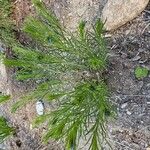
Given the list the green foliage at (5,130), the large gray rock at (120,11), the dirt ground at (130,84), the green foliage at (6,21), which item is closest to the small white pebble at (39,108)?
the green foliage at (5,130)

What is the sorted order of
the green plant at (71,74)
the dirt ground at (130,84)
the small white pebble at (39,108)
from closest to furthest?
the green plant at (71,74) → the dirt ground at (130,84) → the small white pebble at (39,108)

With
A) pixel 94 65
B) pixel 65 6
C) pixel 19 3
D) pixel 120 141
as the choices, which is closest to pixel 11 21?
pixel 19 3

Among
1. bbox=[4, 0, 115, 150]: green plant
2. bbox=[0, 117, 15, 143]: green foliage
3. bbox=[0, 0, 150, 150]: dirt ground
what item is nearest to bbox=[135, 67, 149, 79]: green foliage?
bbox=[0, 0, 150, 150]: dirt ground

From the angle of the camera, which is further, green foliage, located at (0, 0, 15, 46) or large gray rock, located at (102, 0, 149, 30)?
green foliage, located at (0, 0, 15, 46)

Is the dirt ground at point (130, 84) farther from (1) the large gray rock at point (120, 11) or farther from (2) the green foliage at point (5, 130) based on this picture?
(2) the green foliage at point (5, 130)

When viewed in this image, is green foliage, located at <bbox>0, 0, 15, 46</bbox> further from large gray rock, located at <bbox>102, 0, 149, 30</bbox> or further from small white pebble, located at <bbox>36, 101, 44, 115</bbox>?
large gray rock, located at <bbox>102, 0, 149, 30</bbox>

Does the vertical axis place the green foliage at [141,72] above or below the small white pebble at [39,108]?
above
